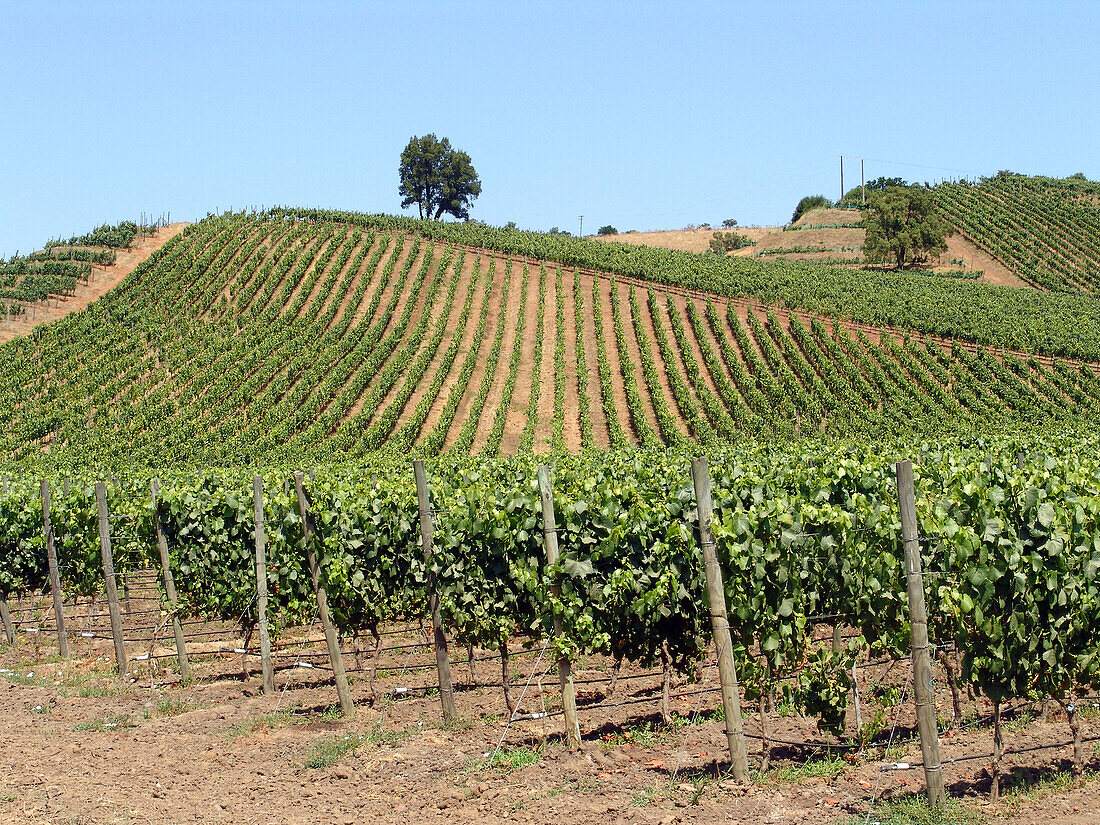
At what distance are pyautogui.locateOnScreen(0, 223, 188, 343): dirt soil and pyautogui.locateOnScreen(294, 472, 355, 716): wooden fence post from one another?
4680cm

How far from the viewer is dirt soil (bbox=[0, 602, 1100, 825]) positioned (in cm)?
651

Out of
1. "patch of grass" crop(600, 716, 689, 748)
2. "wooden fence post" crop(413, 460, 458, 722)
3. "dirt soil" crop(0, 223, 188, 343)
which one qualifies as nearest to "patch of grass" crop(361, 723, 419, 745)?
"wooden fence post" crop(413, 460, 458, 722)

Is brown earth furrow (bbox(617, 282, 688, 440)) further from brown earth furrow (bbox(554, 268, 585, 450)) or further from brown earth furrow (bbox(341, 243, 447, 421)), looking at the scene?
brown earth furrow (bbox(341, 243, 447, 421))

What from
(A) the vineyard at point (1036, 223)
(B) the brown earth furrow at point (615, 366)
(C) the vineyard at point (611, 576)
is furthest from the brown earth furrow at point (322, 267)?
(A) the vineyard at point (1036, 223)

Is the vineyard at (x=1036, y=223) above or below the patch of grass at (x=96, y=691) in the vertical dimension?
above

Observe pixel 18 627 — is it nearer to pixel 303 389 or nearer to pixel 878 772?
pixel 878 772

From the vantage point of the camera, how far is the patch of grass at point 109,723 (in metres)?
9.69

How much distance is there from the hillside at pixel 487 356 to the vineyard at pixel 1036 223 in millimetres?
20032

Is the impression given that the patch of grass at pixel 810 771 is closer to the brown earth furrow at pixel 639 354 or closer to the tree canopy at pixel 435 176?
the brown earth furrow at pixel 639 354

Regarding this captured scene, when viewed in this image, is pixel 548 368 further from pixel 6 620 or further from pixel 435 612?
pixel 435 612

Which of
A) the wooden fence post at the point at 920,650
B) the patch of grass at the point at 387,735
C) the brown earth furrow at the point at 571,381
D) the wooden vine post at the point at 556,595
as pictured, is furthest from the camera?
the brown earth furrow at the point at 571,381

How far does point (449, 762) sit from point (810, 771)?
9.40 ft

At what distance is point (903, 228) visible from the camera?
7412cm

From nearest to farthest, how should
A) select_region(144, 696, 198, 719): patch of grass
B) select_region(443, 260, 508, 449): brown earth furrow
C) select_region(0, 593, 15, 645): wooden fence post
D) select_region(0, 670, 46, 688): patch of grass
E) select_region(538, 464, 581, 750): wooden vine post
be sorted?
select_region(538, 464, 581, 750): wooden vine post → select_region(144, 696, 198, 719): patch of grass → select_region(0, 670, 46, 688): patch of grass → select_region(0, 593, 15, 645): wooden fence post → select_region(443, 260, 508, 449): brown earth furrow
